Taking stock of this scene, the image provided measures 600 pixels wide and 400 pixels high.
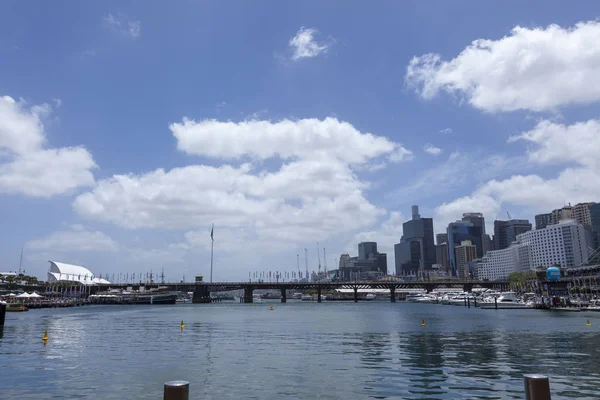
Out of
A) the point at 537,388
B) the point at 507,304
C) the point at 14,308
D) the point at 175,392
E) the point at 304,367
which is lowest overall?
the point at 507,304

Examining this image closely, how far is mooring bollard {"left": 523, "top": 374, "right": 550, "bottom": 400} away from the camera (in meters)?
11.9

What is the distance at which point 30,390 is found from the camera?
3045cm

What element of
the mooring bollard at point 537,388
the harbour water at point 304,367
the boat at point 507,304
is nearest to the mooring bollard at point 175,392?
the mooring bollard at point 537,388

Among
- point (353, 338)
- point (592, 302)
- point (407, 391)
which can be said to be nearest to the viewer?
point (407, 391)

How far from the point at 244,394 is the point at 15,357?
3049 cm

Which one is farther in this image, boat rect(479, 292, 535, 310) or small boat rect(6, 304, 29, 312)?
boat rect(479, 292, 535, 310)

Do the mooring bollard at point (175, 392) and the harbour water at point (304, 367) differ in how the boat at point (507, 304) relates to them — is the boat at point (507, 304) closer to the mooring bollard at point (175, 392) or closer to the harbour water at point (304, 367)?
the harbour water at point (304, 367)

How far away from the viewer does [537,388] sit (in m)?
12.1

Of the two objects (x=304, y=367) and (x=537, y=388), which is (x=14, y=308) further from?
(x=537, y=388)

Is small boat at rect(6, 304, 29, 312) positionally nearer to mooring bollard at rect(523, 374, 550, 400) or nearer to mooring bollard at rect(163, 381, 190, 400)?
mooring bollard at rect(163, 381, 190, 400)

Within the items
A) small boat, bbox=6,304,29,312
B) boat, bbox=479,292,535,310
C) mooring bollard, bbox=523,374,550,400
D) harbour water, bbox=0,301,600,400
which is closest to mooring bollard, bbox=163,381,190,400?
mooring bollard, bbox=523,374,550,400

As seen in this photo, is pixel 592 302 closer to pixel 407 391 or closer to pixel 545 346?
pixel 545 346

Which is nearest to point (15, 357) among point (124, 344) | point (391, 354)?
point (124, 344)

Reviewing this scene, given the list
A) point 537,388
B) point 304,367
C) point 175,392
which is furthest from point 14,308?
point 537,388
